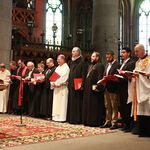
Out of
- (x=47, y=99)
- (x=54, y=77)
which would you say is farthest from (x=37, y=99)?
(x=54, y=77)

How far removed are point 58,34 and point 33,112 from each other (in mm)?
14159

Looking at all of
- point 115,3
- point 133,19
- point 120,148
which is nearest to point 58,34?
point 133,19

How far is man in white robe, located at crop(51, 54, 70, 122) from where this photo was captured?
32.4ft

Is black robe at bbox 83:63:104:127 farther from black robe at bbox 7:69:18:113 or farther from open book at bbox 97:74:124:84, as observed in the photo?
black robe at bbox 7:69:18:113

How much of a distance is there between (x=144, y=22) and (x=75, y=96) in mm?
18992

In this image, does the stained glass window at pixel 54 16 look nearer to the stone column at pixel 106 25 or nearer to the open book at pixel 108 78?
the stone column at pixel 106 25

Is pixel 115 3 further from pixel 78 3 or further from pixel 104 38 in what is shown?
pixel 78 3

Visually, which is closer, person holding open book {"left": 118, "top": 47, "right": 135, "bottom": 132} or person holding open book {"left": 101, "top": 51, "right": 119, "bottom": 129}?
person holding open book {"left": 118, "top": 47, "right": 135, "bottom": 132}

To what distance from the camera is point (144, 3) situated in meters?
27.1

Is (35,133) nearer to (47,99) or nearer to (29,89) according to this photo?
(47,99)

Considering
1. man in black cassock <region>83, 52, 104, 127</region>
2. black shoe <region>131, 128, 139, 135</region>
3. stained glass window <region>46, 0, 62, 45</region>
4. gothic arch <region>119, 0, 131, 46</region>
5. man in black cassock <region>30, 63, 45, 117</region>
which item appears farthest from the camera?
gothic arch <region>119, 0, 131, 46</region>

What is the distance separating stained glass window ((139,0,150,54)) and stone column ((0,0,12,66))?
15836mm

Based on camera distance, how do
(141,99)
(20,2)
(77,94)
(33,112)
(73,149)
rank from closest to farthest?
(73,149), (141,99), (77,94), (33,112), (20,2)

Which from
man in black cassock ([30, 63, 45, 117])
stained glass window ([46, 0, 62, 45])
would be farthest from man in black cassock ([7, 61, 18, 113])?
stained glass window ([46, 0, 62, 45])
